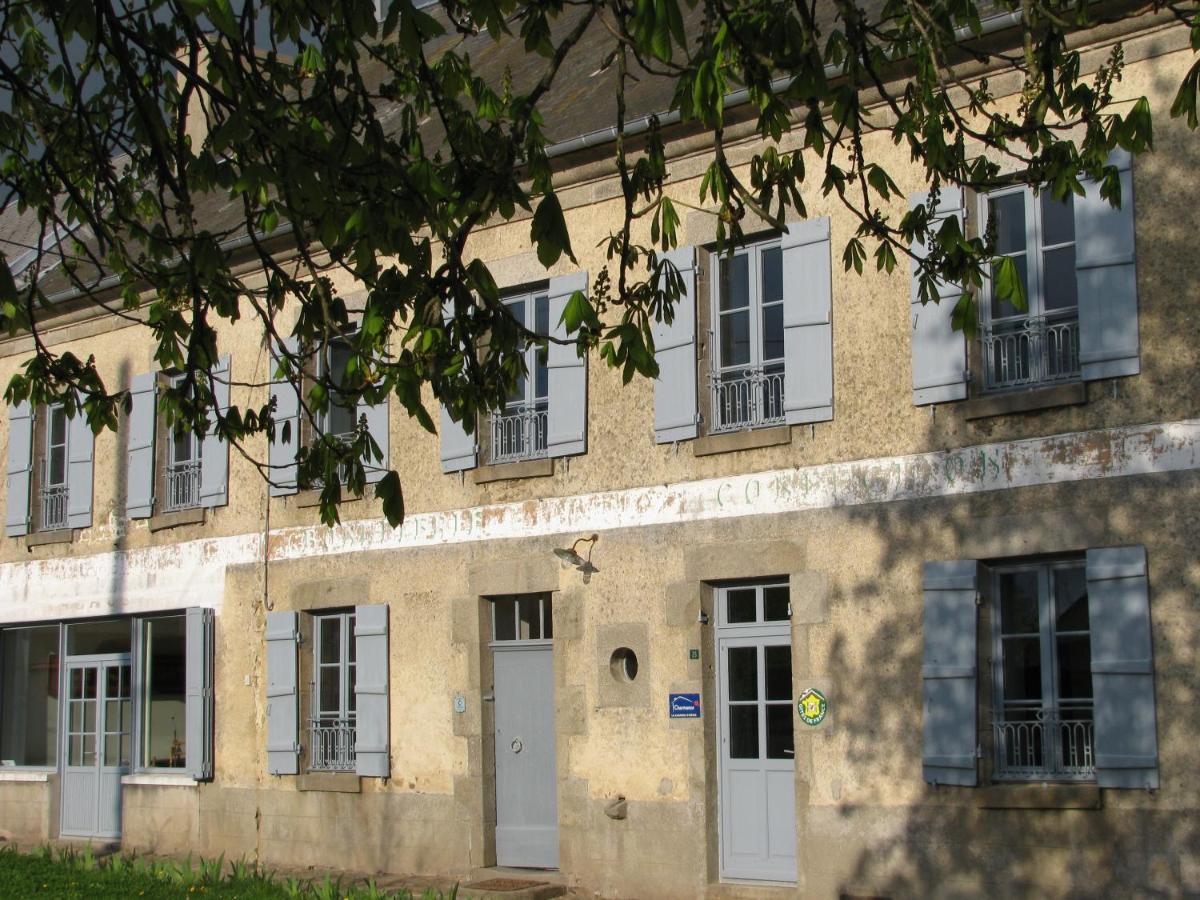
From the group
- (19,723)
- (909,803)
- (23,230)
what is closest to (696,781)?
(909,803)

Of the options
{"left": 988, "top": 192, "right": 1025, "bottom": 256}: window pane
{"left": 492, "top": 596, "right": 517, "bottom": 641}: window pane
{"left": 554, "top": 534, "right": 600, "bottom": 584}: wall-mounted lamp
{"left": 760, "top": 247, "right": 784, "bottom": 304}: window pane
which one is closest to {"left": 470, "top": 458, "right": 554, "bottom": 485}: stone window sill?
{"left": 554, "top": 534, "right": 600, "bottom": 584}: wall-mounted lamp

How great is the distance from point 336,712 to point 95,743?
11.6 feet

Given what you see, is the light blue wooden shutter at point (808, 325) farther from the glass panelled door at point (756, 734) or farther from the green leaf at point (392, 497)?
the green leaf at point (392, 497)

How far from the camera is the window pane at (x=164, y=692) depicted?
52.5 ft

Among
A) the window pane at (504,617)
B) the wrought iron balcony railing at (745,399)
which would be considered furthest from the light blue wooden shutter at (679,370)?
the window pane at (504,617)

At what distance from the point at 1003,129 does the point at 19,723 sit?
14.0 metres

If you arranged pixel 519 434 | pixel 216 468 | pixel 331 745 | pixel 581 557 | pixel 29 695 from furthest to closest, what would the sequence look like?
pixel 29 695, pixel 216 468, pixel 331 745, pixel 519 434, pixel 581 557

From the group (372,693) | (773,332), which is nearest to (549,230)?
(773,332)

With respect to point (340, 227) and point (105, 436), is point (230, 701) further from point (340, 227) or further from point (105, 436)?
point (340, 227)

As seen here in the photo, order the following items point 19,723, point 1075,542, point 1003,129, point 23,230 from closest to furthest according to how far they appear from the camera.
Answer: point 1003,129 → point 1075,542 → point 19,723 → point 23,230

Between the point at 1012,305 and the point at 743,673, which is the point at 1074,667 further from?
the point at 743,673

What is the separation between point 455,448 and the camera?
1351 centimetres

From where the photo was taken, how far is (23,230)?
22.5m

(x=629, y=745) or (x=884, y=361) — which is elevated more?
(x=884, y=361)
